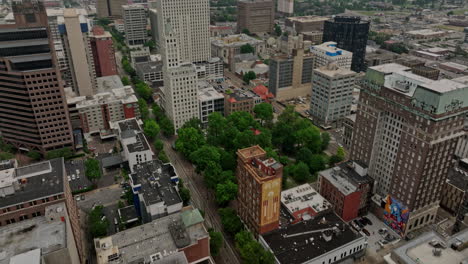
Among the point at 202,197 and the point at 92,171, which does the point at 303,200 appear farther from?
the point at 92,171

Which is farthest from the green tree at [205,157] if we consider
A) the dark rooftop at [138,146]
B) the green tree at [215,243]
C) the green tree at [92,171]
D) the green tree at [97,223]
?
the green tree at [97,223]

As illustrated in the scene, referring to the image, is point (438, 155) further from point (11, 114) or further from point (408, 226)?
point (11, 114)

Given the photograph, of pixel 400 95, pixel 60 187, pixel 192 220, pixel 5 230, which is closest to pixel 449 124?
pixel 400 95

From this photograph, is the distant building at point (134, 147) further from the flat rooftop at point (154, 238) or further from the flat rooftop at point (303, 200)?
the flat rooftop at point (303, 200)

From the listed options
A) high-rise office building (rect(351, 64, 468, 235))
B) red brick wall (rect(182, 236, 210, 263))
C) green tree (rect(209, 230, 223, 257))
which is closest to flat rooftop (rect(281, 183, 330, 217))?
high-rise office building (rect(351, 64, 468, 235))

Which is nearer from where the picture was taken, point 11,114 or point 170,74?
point 11,114

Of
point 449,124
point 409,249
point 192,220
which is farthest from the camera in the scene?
Answer: point 449,124
